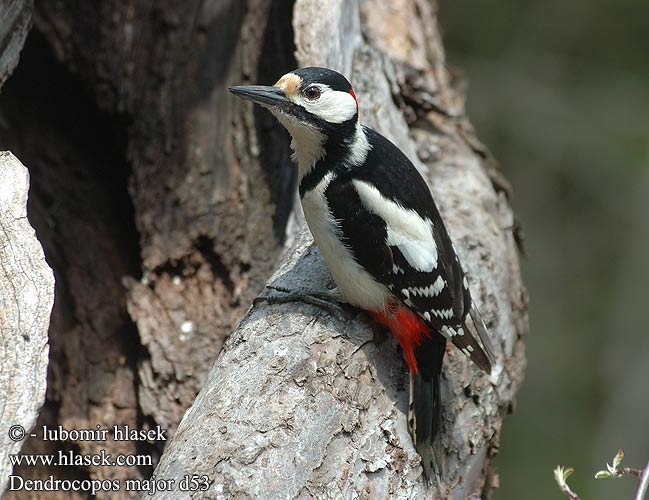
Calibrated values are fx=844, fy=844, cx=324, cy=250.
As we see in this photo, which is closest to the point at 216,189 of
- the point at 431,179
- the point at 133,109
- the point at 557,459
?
the point at 133,109

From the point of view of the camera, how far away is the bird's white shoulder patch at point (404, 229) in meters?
2.88

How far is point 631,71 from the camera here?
7.58 metres

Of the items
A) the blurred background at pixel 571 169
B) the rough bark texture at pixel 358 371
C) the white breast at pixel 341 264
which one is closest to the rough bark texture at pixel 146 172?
the rough bark texture at pixel 358 371

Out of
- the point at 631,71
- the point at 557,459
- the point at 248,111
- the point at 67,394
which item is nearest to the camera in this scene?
the point at 67,394

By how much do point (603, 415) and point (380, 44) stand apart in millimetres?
4186

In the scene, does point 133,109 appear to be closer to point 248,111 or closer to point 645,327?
point 248,111

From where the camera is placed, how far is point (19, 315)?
2287 millimetres

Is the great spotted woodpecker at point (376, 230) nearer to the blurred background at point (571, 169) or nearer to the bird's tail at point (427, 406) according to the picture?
the bird's tail at point (427, 406)

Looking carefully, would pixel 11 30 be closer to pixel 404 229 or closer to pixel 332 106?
pixel 332 106

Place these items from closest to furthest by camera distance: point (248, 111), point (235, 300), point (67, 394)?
point (67, 394) < point (235, 300) < point (248, 111)
